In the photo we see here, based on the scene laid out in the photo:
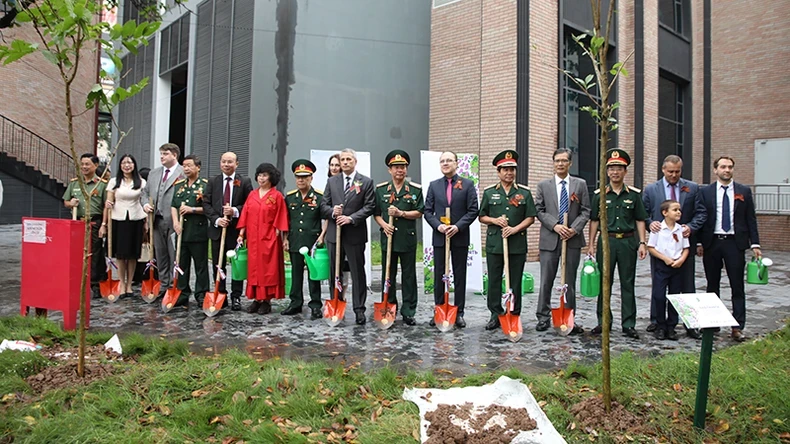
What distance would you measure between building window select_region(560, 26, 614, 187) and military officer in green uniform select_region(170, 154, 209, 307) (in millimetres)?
8522

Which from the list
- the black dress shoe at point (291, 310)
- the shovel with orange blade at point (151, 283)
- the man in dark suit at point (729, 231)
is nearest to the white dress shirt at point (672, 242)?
the man in dark suit at point (729, 231)

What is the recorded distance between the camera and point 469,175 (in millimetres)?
8430

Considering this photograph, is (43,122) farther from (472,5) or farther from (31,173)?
(472,5)

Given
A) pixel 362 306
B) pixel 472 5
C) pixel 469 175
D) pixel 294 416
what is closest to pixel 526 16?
pixel 472 5

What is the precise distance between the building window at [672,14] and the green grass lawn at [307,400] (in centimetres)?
1430

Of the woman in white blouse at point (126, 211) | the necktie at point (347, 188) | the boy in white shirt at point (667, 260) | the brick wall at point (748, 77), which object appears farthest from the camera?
the brick wall at point (748, 77)

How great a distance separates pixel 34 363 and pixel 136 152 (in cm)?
1727

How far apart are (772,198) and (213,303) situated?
59.5ft

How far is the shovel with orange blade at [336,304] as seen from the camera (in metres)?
6.26

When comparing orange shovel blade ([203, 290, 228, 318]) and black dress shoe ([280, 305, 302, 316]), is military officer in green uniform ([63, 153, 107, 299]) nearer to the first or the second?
orange shovel blade ([203, 290, 228, 318])

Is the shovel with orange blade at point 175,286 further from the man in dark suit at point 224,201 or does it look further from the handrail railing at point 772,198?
the handrail railing at point 772,198

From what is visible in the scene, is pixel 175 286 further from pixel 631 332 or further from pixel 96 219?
pixel 631 332

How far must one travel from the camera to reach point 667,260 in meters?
5.82

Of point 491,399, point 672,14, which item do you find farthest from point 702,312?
point 672,14
